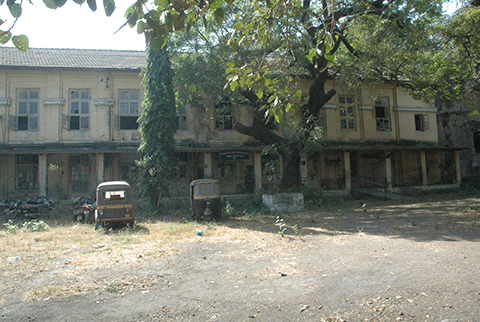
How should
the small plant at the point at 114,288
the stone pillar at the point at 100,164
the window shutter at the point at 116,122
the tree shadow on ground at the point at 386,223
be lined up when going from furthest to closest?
1. the window shutter at the point at 116,122
2. the stone pillar at the point at 100,164
3. the tree shadow on ground at the point at 386,223
4. the small plant at the point at 114,288

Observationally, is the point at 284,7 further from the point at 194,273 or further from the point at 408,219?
the point at 408,219

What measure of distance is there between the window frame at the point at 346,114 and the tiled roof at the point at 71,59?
40.8 ft

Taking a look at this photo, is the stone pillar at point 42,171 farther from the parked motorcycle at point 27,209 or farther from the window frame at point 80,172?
the parked motorcycle at point 27,209

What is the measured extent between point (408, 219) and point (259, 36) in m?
9.36

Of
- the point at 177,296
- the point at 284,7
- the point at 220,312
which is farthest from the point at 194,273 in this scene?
the point at 284,7

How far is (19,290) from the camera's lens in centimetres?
516

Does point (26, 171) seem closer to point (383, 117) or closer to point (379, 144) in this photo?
point (379, 144)

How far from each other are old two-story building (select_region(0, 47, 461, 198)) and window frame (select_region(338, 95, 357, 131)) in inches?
2.4

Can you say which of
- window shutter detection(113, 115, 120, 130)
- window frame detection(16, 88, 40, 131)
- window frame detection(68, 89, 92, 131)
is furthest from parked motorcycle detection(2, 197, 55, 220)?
window shutter detection(113, 115, 120, 130)

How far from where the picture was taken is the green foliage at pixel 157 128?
50.6ft

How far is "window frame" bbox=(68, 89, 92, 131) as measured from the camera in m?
18.1

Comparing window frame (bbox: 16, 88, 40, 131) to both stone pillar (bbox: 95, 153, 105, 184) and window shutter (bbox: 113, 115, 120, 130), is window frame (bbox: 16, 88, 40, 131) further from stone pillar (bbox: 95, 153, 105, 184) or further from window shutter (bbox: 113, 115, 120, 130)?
window shutter (bbox: 113, 115, 120, 130)

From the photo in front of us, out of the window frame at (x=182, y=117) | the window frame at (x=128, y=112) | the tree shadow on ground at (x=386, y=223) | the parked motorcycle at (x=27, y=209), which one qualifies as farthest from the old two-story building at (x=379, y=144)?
the parked motorcycle at (x=27, y=209)

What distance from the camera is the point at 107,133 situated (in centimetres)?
1812
